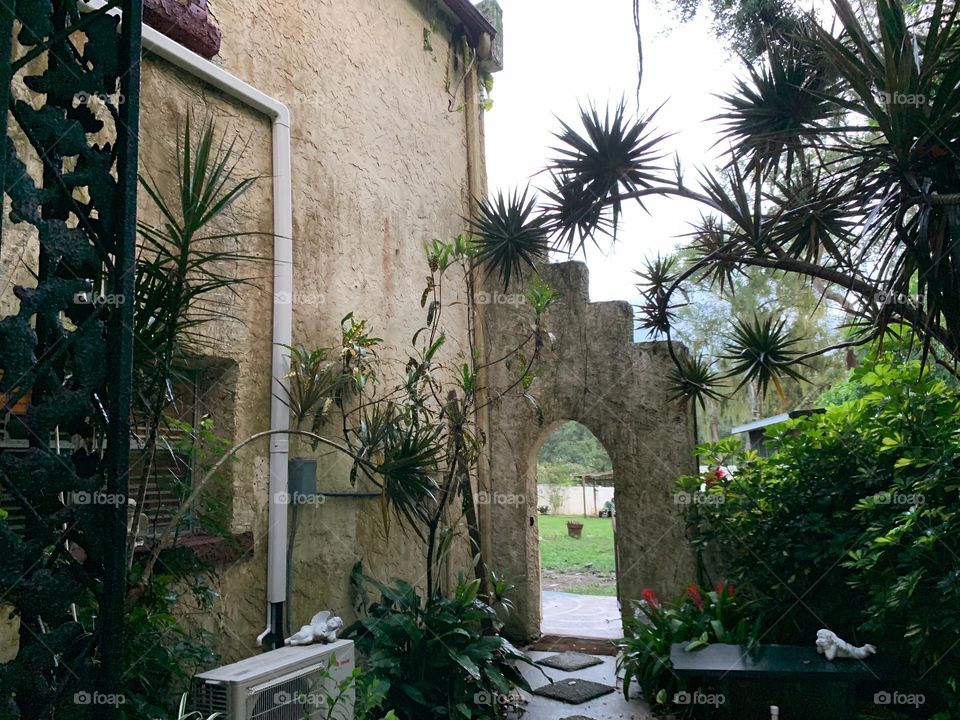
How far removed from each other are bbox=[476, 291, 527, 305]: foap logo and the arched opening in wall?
132 cm

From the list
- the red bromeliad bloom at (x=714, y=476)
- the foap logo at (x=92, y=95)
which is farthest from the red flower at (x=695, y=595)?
the foap logo at (x=92, y=95)

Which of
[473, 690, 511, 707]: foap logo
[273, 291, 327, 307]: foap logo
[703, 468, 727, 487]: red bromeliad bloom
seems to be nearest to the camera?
[273, 291, 327, 307]: foap logo

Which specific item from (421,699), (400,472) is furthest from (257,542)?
(421,699)

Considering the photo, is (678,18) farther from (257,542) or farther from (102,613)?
(102,613)

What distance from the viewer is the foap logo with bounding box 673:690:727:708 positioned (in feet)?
14.8

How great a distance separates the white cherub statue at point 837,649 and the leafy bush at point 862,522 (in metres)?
0.10

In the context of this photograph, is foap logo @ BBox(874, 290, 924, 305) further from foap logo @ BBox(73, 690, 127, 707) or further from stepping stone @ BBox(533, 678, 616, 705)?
foap logo @ BBox(73, 690, 127, 707)

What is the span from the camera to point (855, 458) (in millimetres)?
4668

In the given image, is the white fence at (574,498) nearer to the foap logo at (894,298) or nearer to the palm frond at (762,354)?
the palm frond at (762,354)

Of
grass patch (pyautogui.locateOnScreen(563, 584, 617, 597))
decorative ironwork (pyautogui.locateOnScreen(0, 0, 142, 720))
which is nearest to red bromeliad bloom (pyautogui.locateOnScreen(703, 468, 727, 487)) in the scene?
grass patch (pyautogui.locateOnScreen(563, 584, 617, 597))

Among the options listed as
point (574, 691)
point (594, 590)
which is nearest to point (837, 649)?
point (574, 691)

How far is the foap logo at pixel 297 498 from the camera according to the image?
421cm

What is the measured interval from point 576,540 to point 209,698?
1420cm

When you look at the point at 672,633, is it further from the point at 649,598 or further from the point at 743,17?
the point at 743,17
